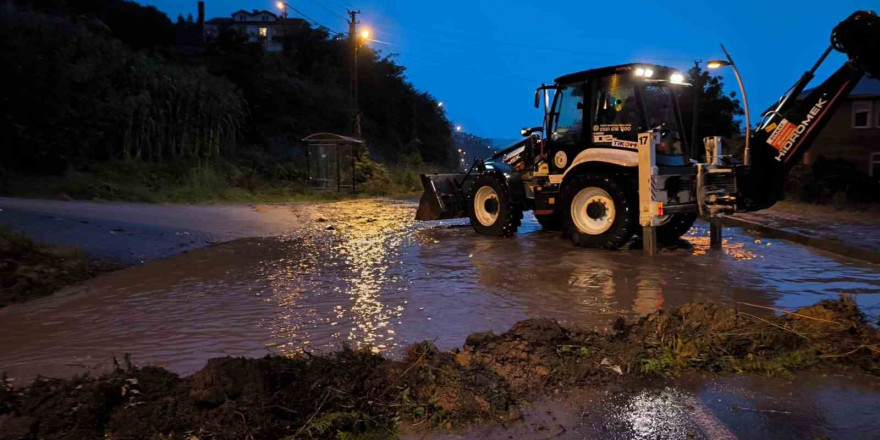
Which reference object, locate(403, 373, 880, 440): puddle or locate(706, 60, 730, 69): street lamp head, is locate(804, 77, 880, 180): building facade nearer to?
locate(706, 60, 730, 69): street lamp head

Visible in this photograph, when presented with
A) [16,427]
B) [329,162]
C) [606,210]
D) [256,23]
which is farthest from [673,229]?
[256,23]

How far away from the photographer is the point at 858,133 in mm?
29859

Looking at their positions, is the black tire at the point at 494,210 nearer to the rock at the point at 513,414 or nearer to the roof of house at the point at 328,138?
the rock at the point at 513,414

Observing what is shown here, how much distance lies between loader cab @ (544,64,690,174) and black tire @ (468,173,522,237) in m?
1.58

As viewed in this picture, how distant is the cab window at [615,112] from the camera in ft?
37.1

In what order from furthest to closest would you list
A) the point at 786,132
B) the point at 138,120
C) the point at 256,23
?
the point at 256,23
the point at 138,120
the point at 786,132

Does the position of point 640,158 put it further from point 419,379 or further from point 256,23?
point 256,23

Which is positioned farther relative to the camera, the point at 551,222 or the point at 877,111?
the point at 877,111

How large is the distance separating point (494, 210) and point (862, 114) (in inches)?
958

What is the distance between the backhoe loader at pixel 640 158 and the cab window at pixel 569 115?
0.02m

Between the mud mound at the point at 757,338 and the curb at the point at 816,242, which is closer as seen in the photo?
the mud mound at the point at 757,338

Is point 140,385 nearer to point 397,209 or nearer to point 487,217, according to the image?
point 487,217

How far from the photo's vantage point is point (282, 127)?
135 ft

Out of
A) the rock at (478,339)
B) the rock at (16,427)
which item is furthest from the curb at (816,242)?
the rock at (16,427)
